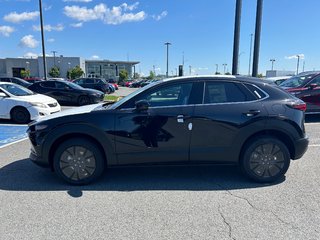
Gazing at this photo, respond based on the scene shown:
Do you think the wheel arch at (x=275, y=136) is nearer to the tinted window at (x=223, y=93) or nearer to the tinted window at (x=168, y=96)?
the tinted window at (x=223, y=93)

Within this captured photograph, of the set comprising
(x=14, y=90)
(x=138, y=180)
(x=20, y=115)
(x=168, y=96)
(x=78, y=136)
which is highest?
(x=168, y=96)

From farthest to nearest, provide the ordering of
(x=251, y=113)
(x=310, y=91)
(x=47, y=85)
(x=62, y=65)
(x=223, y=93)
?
(x=62, y=65)
(x=47, y=85)
(x=310, y=91)
(x=223, y=93)
(x=251, y=113)

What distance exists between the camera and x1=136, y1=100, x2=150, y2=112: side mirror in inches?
156

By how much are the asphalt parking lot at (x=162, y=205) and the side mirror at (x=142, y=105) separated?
3.73ft

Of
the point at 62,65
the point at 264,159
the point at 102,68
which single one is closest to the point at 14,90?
the point at 264,159

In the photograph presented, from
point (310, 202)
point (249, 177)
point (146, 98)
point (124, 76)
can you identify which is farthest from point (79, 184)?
point (124, 76)

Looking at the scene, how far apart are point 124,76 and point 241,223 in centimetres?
7346

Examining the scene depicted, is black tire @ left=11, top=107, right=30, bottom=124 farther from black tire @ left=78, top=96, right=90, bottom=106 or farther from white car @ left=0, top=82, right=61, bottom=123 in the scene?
black tire @ left=78, top=96, right=90, bottom=106

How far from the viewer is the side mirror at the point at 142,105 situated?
3.97m

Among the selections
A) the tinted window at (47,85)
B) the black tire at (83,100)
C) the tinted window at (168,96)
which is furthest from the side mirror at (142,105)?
the tinted window at (47,85)

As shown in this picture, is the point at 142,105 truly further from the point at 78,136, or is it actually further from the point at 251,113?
the point at 251,113

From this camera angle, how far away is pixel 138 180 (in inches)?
171

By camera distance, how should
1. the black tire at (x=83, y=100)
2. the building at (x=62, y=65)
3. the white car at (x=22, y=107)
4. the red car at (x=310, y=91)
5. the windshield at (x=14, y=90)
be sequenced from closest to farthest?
1. the white car at (x=22, y=107)
2. the red car at (x=310, y=91)
3. the windshield at (x=14, y=90)
4. the black tire at (x=83, y=100)
5. the building at (x=62, y=65)

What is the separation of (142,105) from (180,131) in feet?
2.20
